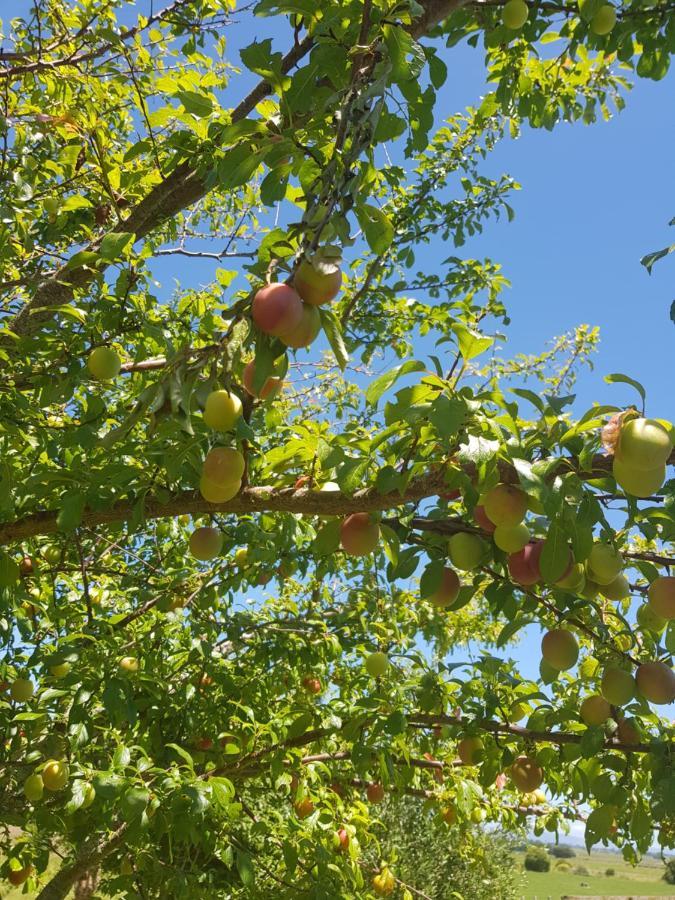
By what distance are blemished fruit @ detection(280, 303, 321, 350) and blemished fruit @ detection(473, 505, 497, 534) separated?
623 mm

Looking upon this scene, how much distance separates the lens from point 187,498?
1643 millimetres

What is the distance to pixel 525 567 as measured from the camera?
1559 millimetres

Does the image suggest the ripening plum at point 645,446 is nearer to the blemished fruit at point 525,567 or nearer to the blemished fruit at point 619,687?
the blemished fruit at point 525,567

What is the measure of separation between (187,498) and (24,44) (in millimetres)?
3407

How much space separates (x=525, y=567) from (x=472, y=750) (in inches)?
38.7

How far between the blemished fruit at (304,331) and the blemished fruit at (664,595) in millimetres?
1090

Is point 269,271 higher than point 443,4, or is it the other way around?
point 443,4

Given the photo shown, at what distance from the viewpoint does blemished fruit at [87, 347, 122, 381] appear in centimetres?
194

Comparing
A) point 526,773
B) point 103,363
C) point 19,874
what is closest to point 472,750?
point 526,773

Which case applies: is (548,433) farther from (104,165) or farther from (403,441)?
(104,165)

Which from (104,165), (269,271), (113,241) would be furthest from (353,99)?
(104,165)

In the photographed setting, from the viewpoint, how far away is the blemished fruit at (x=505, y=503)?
1342mm

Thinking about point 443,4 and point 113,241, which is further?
point 443,4

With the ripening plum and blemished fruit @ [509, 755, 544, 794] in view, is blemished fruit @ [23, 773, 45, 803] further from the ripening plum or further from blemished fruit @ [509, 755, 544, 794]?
the ripening plum
